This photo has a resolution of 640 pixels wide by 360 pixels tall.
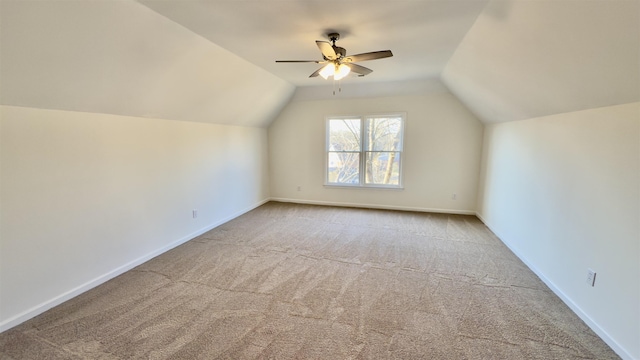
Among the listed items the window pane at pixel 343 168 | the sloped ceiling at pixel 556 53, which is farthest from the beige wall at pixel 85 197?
the sloped ceiling at pixel 556 53

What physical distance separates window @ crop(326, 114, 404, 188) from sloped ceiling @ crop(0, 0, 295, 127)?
2.60 meters

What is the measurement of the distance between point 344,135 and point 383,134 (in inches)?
31.5

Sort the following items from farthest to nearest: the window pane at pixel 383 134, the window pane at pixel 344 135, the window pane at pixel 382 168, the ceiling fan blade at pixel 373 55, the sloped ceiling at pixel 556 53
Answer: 1. the window pane at pixel 344 135
2. the window pane at pixel 382 168
3. the window pane at pixel 383 134
4. the ceiling fan blade at pixel 373 55
5. the sloped ceiling at pixel 556 53

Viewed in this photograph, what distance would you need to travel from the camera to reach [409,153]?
17.5ft

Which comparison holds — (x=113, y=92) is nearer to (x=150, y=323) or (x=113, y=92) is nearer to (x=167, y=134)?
(x=167, y=134)

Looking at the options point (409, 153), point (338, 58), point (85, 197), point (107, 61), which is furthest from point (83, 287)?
point (409, 153)

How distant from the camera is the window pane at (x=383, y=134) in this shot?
5398 millimetres

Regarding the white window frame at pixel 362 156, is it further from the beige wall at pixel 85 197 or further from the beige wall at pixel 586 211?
the beige wall at pixel 85 197

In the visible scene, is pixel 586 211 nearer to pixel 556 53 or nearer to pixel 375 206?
pixel 556 53

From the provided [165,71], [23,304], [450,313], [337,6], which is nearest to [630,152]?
[450,313]

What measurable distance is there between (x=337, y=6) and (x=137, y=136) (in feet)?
8.44

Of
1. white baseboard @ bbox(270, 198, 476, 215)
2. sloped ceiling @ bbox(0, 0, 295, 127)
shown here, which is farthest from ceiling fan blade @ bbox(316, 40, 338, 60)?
white baseboard @ bbox(270, 198, 476, 215)

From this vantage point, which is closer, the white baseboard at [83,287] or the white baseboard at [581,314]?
the white baseboard at [581,314]

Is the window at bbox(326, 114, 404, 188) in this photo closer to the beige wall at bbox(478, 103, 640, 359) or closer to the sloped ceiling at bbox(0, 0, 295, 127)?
the beige wall at bbox(478, 103, 640, 359)
